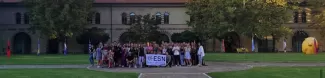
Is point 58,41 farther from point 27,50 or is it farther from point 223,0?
point 223,0

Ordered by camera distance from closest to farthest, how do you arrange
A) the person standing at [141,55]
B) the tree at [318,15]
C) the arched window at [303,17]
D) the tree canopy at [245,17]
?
the person standing at [141,55] → the tree canopy at [245,17] → the tree at [318,15] → the arched window at [303,17]

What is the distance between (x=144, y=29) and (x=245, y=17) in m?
13.8

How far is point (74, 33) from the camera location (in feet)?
232

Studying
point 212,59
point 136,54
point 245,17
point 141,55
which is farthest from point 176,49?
point 245,17

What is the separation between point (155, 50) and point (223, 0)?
123ft

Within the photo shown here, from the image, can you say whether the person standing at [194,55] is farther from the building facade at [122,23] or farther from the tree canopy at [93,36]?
the building facade at [122,23]

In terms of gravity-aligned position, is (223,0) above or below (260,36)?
above

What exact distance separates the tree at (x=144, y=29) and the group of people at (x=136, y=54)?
123 feet

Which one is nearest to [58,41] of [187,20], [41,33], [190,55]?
[41,33]

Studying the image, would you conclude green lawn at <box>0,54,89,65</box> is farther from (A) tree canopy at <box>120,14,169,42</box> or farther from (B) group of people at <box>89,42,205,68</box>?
(A) tree canopy at <box>120,14,169,42</box>

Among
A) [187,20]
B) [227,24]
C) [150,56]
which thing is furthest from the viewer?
[187,20]

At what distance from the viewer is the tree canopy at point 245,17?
67.1 m

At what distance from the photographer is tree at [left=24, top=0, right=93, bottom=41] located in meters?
67.5

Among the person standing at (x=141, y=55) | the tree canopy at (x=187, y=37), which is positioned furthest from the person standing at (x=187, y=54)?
the tree canopy at (x=187, y=37)
